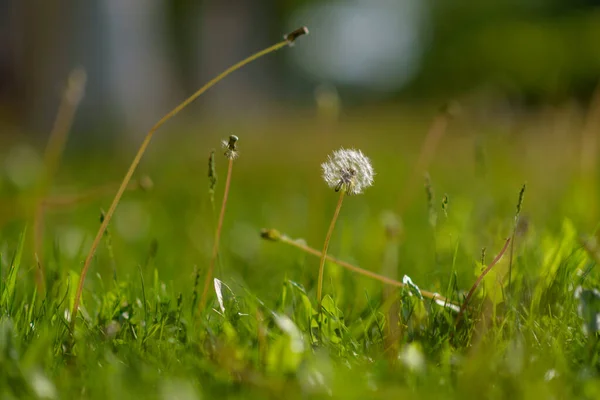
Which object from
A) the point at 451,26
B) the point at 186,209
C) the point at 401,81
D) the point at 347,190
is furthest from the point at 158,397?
the point at 401,81

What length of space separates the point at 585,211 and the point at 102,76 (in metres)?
4.54

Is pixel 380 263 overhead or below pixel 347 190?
below

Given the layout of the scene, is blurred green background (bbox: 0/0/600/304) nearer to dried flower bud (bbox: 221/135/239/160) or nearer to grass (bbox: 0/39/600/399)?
grass (bbox: 0/39/600/399)

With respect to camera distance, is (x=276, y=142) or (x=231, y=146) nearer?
(x=231, y=146)

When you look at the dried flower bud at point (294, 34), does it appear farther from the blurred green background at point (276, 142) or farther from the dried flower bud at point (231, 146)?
the blurred green background at point (276, 142)

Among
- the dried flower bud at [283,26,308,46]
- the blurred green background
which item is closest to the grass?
the blurred green background

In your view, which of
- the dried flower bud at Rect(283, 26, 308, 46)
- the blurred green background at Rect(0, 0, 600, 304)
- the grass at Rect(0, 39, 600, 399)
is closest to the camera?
the grass at Rect(0, 39, 600, 399)

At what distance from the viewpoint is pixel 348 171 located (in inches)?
43.5

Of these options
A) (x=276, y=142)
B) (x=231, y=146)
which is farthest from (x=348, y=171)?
(x=276, y=142)

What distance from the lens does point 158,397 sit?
84 centimetres

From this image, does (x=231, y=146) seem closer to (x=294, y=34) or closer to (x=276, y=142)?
(x=294, y=34)

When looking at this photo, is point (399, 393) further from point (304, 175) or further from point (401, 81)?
point (401, 81)

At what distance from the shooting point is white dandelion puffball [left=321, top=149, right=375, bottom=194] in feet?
3.59

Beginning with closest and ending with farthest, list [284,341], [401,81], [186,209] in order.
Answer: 1. [284,341]
2. [186,209]
3. [401,81]
